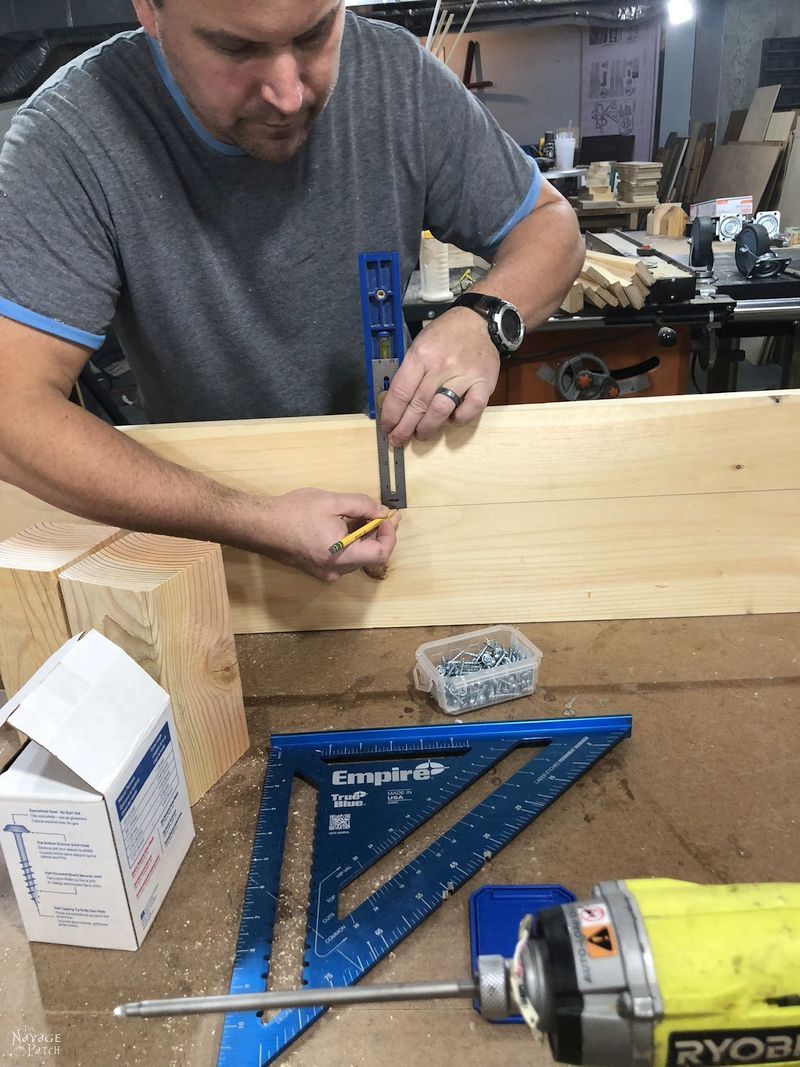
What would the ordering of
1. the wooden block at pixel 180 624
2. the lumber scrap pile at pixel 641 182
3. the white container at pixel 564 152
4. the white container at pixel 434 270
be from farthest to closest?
the white container at pixel 564 152
the lumber scrap pile at pixel 641 182
the white container at pixel 434 270
the wooden block at pixel 180 624

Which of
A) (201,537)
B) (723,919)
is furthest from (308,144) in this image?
(723,919)

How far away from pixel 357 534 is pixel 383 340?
11.2 inches

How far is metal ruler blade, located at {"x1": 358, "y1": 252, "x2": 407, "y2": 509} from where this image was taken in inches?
42.6

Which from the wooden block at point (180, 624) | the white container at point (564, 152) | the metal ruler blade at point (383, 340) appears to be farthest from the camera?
the white container at point (564, 152)

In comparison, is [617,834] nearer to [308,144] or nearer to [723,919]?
[723,919]

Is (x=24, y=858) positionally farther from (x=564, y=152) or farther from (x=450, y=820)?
(x=564, y=152)

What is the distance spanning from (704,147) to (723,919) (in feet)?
22.2

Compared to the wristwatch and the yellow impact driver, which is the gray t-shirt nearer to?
the wristwatch

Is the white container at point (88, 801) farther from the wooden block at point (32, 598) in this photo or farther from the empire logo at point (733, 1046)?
the empire logo at point (733, 1046)

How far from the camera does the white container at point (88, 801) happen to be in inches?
29.3

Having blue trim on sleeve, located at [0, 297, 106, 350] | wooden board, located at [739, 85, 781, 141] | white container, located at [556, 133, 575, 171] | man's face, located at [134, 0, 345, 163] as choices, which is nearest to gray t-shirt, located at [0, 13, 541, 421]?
blue trim on sleeve, located at [0, 297, 106, 350]

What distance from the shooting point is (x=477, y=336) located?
123 centimetres

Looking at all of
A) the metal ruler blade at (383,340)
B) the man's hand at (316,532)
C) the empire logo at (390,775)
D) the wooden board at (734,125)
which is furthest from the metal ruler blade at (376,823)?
the wooden board at (734,125)

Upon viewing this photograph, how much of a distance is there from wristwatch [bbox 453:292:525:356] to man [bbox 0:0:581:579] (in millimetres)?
45
